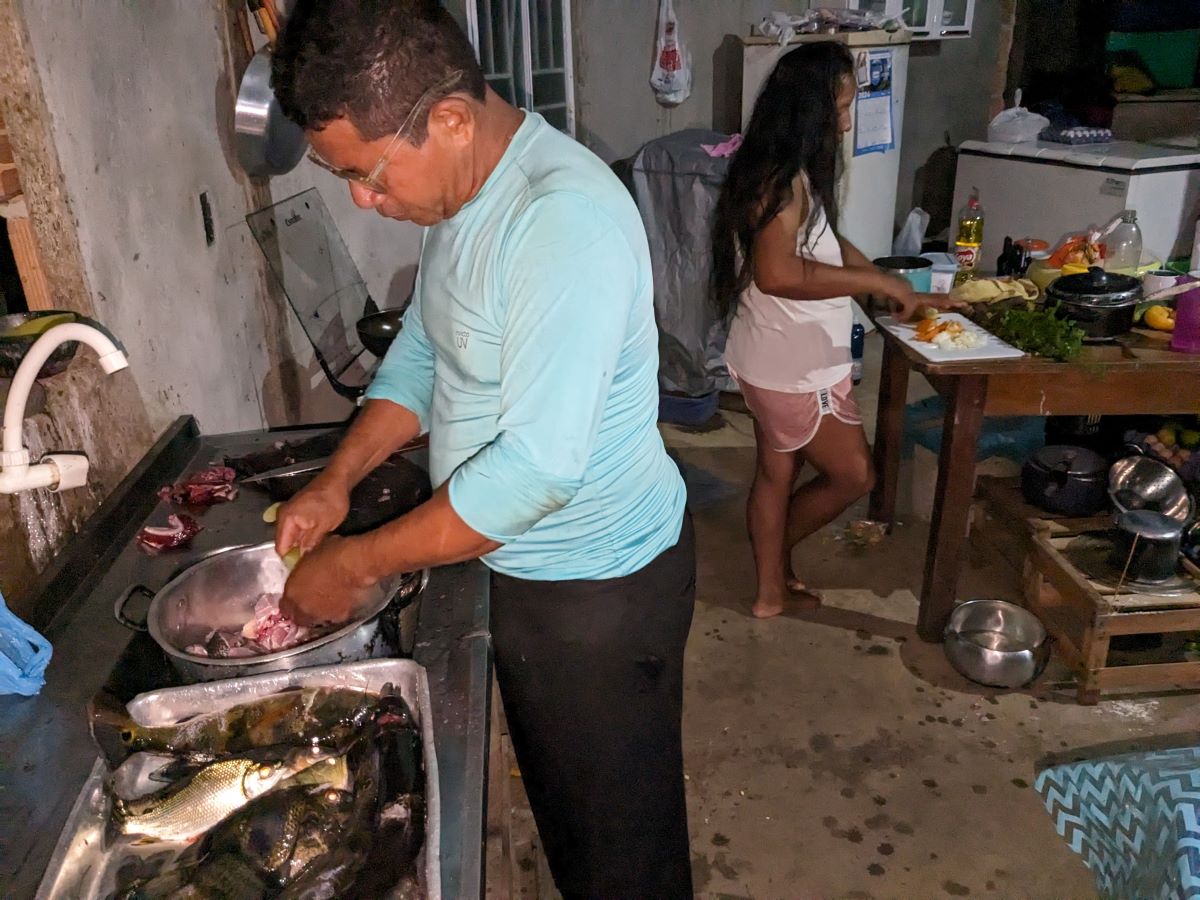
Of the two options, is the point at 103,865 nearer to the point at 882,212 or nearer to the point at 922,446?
the point at 922,446

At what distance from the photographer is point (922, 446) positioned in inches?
166

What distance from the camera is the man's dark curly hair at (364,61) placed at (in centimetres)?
98

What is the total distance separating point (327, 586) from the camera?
120 centimetres

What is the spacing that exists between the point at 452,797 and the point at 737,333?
2.04 m

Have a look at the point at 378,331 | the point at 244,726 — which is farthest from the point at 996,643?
the point at 244,726

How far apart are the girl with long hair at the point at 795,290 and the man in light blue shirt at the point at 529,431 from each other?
126 cm

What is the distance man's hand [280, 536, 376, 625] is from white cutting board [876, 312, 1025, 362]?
1.77 metres

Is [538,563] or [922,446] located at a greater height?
[538,563]

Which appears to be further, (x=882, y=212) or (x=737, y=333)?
(x=882, y=212)

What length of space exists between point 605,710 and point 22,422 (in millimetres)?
959

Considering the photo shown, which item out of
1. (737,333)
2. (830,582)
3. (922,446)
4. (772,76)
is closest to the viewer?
(772,76)

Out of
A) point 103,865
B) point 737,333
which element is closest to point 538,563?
point 103,865

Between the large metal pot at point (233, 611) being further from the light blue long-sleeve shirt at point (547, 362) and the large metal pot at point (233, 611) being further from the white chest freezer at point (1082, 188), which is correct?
the white chest freezer at point (1082, 188)

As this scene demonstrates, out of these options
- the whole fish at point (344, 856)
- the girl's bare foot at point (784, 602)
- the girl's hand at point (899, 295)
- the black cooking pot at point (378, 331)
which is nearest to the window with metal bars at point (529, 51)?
the black cooking pot at point (378, 331)
